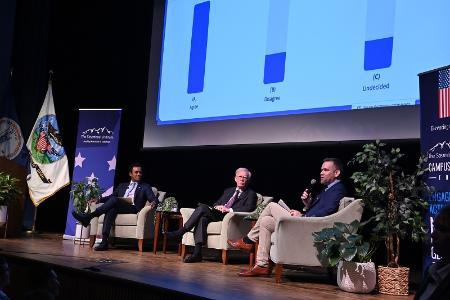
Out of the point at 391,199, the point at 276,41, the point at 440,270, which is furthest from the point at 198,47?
the point at 440,270

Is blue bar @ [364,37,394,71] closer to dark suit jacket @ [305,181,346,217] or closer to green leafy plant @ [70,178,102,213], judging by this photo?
dark suit jacket @ [305,181,346,217]

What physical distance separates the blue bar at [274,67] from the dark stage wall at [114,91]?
790 millimetres

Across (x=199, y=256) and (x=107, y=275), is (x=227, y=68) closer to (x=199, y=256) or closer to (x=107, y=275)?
(x=199, y=256)

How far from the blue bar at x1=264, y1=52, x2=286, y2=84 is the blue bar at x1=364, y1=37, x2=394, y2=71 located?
937mm

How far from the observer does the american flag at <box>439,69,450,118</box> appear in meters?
3.28

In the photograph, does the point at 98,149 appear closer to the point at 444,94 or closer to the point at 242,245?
the point at 242,245

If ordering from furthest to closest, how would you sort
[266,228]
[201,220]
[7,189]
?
[7,189]
[201,220]
[266,228]

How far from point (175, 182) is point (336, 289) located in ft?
11.6

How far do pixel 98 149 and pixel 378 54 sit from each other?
406 cm

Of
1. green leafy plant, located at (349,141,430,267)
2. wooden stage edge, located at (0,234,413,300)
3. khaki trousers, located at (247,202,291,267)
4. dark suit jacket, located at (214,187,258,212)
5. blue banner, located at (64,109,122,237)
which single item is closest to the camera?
wooden stage edge, located at (0,234,413,300)

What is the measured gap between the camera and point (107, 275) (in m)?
3.49

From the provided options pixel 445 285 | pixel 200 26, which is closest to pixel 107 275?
pixel 445 285

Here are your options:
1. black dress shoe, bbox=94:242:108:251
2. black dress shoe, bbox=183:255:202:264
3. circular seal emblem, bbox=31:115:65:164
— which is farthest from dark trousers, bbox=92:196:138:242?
circular seal emblem, bbox=31:115:65:164

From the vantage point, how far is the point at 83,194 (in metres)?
6.68
